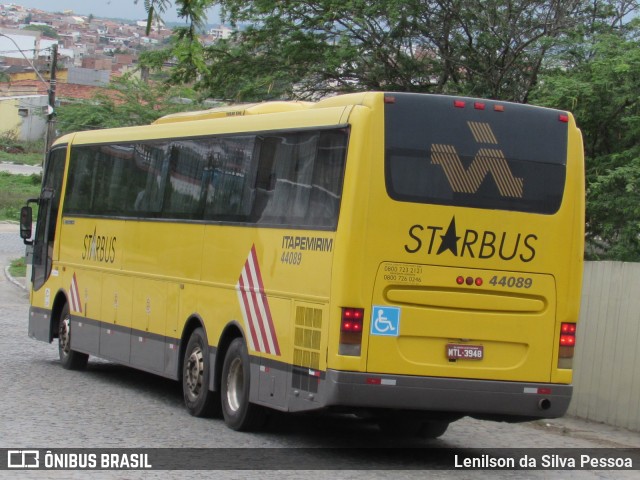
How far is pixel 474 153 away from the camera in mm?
11039

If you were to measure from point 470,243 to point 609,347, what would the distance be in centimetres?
432

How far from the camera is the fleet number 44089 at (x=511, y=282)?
11.0 metres

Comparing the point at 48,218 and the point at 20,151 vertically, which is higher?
the point at 20,151

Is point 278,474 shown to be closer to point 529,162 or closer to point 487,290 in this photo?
point 487,290

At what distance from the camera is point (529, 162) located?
442 inches

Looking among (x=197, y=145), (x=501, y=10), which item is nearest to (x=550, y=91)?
(x=501, y=10)

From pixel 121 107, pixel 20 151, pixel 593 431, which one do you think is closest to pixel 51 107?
pixel 121 107

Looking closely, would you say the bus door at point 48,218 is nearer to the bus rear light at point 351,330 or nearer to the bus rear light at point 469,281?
the bus rear light at point 351,330

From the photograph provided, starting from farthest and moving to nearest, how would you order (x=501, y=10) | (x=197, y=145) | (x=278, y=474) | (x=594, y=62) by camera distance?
(x=501, y=10), (x=594, y=62), (x=197, y=145), (x=278, y=474)

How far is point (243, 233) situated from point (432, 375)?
9.98 ft

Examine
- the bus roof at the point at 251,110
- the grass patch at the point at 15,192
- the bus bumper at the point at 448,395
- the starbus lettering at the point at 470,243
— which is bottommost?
the bus bumper at the point at 448,395

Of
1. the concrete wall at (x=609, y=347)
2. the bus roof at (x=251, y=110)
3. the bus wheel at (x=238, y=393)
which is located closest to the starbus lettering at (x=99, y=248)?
the bus roof at (x=251, y=110)

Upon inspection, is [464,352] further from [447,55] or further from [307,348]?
[447,55]

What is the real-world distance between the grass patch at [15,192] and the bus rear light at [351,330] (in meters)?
56.4
